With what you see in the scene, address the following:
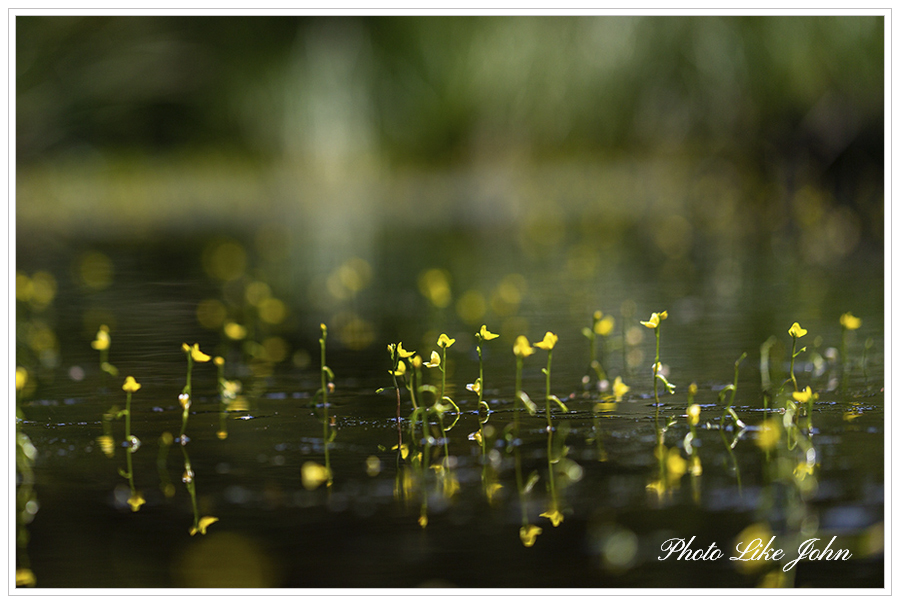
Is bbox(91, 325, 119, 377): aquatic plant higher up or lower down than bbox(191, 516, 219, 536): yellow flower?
higher up

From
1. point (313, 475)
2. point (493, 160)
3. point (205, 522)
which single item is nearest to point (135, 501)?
point (205, 522)

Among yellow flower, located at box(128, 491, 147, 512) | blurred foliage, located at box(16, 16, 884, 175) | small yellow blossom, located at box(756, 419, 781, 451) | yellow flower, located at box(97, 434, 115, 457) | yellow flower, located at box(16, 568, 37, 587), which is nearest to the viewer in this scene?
yellow flower, located at box(16, 568, 37, 587)

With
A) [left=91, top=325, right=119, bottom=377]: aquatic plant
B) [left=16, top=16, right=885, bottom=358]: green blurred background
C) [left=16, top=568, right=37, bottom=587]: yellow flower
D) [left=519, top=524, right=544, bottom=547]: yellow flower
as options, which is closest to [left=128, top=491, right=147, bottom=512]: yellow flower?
[left=16, top=568, right=37, bottom=587]: yellow flower

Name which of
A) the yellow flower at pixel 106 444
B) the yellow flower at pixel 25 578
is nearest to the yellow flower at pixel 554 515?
the yellow flower at pixel 25 578

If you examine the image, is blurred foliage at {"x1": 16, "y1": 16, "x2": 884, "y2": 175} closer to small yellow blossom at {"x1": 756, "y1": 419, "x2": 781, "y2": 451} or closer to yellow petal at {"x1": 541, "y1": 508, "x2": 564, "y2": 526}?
small yellow blossom at {"x1": 756, "y1": 419, "x2": 781, "y2": 451}

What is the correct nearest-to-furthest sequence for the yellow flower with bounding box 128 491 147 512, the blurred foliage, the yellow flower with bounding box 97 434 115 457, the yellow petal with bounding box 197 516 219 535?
1. the yellow petal with bounding box 197 516 219 535
2. the yellow flower with bounding box 128 491 147 512
3. the yellow flower with bounding box 97 434 115 457
4. the blurred foliage

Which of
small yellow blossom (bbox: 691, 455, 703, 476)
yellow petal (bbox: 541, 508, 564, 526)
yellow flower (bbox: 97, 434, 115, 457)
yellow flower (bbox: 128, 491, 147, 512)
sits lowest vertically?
yellow petal (bbox: 541, 508, 564, 526)

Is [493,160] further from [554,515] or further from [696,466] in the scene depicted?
[554,515]
